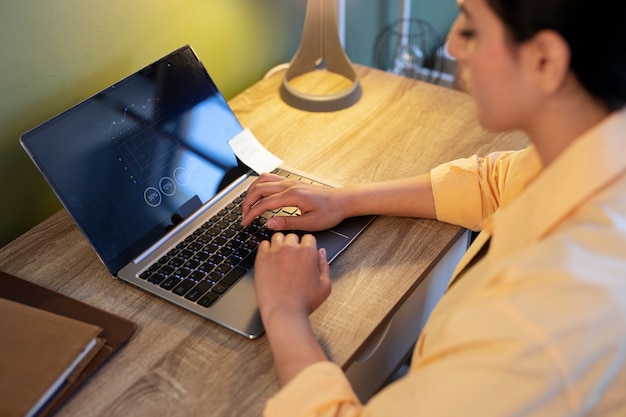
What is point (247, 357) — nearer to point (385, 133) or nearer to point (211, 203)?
point (211, 203)

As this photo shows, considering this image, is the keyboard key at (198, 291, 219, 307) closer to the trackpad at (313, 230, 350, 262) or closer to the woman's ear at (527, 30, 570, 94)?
the trackpad at (313, 230, 350, 262)

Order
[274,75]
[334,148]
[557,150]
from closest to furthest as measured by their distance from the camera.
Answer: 1. [557,150]
2. [334,148]
3. [274,75]

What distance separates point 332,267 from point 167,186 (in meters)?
0.30

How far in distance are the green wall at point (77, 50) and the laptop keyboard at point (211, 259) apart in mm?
286

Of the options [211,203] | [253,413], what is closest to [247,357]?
A: [253,413]

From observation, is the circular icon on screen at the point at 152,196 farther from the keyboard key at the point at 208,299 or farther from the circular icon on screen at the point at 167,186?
the keyboard key at the point at 208,299

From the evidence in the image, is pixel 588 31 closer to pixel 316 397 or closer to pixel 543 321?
pixel 543 321

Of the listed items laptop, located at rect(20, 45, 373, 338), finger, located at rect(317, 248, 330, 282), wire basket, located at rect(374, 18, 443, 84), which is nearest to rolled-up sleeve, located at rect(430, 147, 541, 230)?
laptop, located at rect(20, 45, 373, 338)

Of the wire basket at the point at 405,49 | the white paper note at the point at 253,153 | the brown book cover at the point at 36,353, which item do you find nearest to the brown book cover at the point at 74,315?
the brown book cover at the point at 36,353

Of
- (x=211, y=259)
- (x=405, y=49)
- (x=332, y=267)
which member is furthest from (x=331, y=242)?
(x=405, y=49)

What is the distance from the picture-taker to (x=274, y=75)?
1.57m

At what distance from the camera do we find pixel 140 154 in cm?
111

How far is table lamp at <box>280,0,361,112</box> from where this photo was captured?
4.68 feet

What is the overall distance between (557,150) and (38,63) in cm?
79
